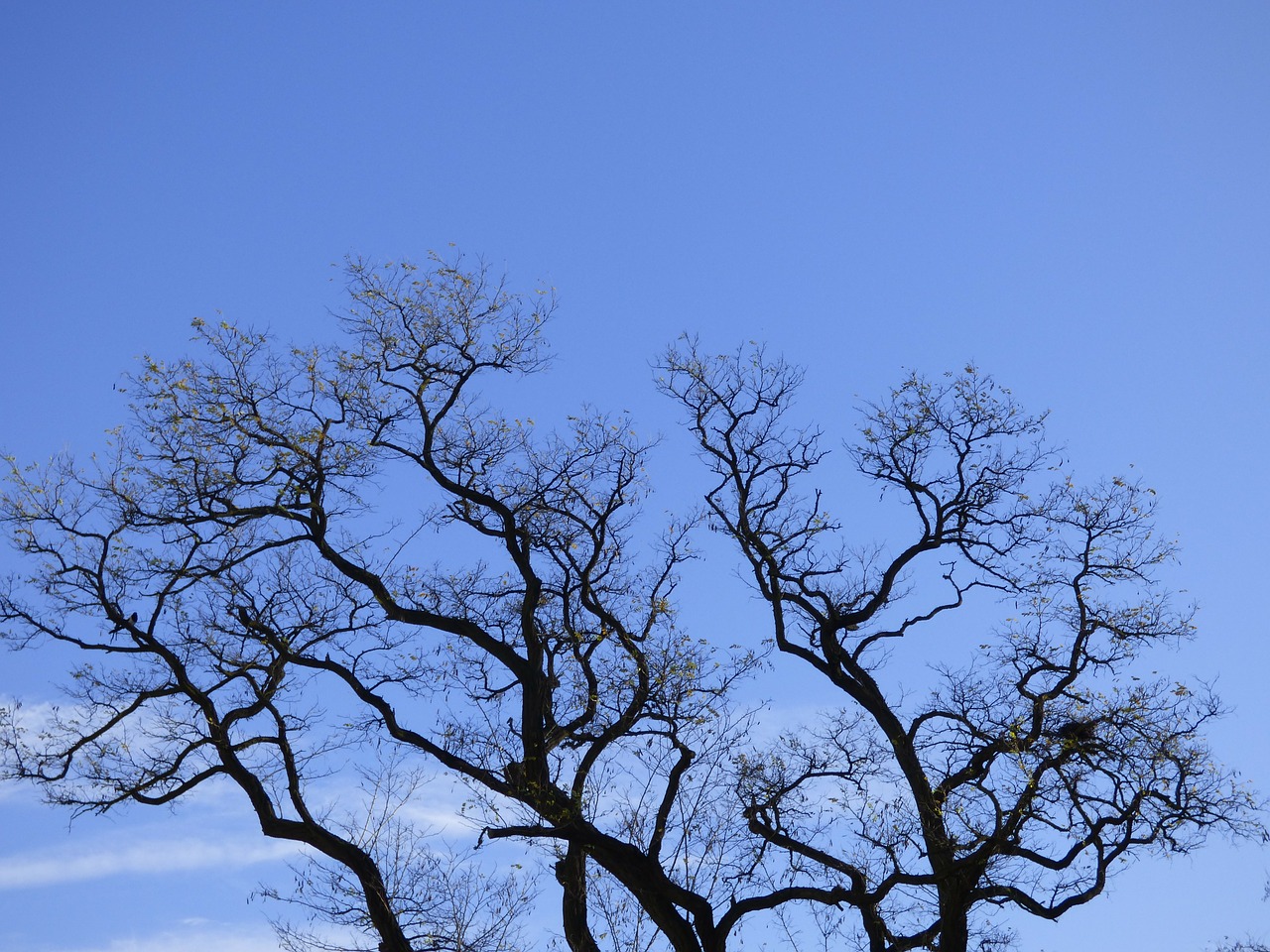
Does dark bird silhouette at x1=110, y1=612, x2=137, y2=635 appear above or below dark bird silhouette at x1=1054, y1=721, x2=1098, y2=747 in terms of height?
above

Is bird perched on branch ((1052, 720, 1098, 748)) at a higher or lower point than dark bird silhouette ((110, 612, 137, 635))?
lower

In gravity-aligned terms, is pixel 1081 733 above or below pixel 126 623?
below

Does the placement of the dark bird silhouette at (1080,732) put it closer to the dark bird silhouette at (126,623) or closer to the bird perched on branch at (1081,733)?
the bird perched on branch at (1081,733)

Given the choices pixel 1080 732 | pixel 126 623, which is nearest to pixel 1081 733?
pixel 1080 732

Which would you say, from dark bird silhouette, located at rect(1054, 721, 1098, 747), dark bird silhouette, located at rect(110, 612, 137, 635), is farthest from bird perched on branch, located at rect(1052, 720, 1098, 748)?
dark bird silhouette, located at rect(110, 612, 137, 635)

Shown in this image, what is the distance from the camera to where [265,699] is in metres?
14.0

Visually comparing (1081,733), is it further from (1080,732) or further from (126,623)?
(126,623)

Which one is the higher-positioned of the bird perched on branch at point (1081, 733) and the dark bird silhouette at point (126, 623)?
the dark bird silhouette at point (126, 623)

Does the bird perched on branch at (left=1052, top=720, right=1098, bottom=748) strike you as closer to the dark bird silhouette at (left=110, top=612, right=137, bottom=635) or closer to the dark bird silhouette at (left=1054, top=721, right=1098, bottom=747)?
the dark bird silhouette at (left=1054, top=721, right=1098, bottom=747)

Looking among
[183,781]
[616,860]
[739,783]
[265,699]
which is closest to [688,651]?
[739,783]

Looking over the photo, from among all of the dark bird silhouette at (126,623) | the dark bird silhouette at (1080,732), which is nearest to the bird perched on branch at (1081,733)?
the dark bird silhouette at (1080,732)

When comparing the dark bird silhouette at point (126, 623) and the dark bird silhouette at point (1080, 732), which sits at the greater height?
the dark bird silhouette at point (126, 623)

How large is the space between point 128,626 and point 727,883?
7.26 m

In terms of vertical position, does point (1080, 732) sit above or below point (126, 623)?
below
